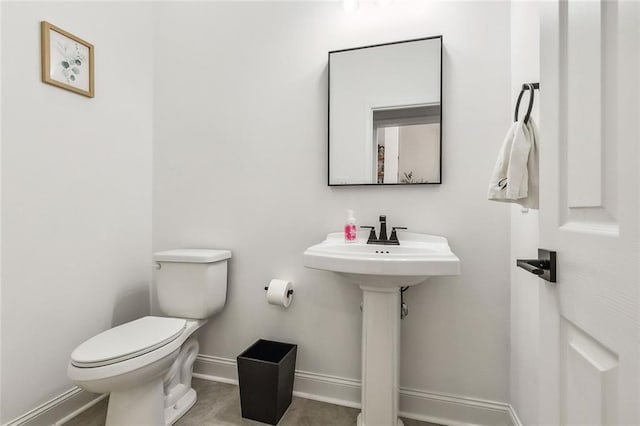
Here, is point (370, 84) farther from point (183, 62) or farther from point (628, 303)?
point (628, 303)

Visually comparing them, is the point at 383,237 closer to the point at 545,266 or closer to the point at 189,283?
the point at 545,266

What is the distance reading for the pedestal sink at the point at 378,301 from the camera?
1.12 m

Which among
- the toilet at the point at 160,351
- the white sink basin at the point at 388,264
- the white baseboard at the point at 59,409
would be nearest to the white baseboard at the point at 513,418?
the white sink basin at the point at 388,264

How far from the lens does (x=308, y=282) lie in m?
1.68


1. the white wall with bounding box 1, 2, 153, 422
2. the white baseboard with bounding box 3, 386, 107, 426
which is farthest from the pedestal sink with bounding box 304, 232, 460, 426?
the white baseboard with bounding box 3, 386, 107, 426

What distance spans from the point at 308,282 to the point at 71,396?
1304mm

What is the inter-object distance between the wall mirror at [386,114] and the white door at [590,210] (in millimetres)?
808

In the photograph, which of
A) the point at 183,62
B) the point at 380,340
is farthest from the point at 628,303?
the point at 183,62

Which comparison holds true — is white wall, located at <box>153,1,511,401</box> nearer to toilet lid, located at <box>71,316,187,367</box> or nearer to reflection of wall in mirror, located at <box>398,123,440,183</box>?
reflection of wall in mirror, located at <box>398,123,440,183</box>

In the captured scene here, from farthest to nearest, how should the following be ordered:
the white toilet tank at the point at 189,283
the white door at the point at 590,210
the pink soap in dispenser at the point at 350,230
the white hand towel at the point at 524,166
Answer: the white toilet tank at the point at 189,283, the pink soap in dispenser at the point at 350,230, the white hand towel at the point at 524,166, the white door at the point at 590,210

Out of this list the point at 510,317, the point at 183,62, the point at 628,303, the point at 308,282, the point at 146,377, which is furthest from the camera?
the point at 183,62

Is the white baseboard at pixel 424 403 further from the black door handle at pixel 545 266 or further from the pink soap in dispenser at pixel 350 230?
the black door handle at pixel 545 266

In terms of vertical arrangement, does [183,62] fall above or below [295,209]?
above

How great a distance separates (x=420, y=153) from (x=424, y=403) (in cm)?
125
